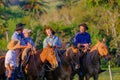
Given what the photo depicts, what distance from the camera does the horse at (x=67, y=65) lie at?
1961 cm

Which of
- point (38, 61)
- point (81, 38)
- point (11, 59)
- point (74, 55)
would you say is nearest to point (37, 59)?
point (38, 61)

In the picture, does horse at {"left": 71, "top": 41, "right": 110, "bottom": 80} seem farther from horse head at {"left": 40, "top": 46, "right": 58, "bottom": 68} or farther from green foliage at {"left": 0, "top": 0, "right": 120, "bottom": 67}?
green foliage at {"left": 0, "top": 0, "right": 120, "bottom": 67}

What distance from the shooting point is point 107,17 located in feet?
213

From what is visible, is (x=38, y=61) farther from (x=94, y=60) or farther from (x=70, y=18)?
(x=70, y=18)

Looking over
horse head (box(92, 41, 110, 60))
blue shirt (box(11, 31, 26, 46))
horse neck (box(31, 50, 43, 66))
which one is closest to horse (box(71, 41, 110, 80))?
horse head (box(92, 41, 110, 60))

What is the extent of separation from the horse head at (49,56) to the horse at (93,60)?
104 inches

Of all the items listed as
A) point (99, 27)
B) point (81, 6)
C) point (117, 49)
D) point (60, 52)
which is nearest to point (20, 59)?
point (60, 52)

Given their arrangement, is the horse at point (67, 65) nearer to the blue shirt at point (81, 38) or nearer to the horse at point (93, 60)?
the horse at point (93, 60)

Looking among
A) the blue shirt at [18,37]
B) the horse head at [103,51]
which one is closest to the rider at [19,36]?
the blue shirt at [18,37]

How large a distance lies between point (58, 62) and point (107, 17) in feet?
151

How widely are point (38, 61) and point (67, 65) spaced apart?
135 centimetres

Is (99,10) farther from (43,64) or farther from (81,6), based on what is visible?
(43,64)

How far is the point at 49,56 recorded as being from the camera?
18.5 metres

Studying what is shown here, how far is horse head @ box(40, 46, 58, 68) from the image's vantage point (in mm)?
18297
